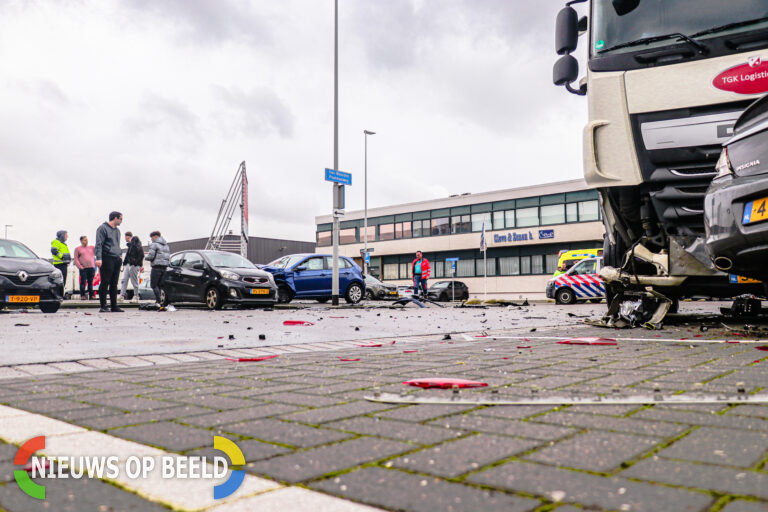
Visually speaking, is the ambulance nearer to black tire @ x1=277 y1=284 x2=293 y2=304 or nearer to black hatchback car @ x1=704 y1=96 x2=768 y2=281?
black tire @ x1=277 y1=284 x2=293 y2=304

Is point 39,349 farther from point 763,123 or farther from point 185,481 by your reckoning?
point 763,123

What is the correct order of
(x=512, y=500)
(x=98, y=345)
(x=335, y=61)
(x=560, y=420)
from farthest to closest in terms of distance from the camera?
(x=335, y=61)
(x=98, y=345)
(x=560, y=420)
(x=512, y=500)

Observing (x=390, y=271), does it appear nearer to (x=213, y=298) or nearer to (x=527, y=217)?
(x=527, y=217)

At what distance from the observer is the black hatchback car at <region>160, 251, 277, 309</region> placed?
44.2 feet

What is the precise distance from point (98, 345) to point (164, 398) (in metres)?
3.17

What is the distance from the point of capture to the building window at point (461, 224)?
48281 millimetres

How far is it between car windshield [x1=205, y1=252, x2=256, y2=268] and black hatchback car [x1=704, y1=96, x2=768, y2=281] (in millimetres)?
11001

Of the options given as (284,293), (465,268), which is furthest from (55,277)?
(465,268)

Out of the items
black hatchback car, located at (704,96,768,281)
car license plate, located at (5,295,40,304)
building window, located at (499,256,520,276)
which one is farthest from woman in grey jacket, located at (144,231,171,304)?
building window, located at (499,256,520,276)

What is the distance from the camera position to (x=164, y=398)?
294 centimetres

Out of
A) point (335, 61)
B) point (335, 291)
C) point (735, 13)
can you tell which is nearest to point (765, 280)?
point (735, 13)

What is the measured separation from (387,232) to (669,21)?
48311 millimetres

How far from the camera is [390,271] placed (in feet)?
180

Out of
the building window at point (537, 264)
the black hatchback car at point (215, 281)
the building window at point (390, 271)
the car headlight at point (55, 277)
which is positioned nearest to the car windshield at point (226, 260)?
the black hatchback car at point (215, 281)
